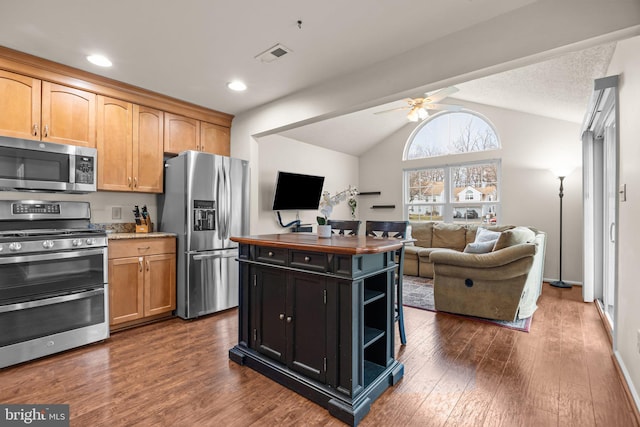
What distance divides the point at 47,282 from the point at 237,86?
242 centimetres

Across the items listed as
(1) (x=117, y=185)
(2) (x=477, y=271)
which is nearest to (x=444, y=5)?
(2) (x=477, y=271)

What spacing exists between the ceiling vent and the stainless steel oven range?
210cm

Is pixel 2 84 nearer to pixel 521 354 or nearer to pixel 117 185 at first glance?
pixel 117 185

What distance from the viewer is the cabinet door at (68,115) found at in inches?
111

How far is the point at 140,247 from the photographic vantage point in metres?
3.18

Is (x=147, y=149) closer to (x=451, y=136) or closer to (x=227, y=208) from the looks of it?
(x=227, y=208)

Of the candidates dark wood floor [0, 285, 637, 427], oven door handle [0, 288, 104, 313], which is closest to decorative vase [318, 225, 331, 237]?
dark wood floor [0, 285, 637, 427]

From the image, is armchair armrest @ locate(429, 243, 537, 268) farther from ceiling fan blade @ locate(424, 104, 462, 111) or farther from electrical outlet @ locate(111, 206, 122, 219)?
electrical outlet @ locate(111, 206, 122, 219)

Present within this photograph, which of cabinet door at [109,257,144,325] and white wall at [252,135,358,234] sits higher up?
white wall at [252,135,358,234]

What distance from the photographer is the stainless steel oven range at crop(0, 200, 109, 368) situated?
7.77ft

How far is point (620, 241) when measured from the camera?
7.58 ft

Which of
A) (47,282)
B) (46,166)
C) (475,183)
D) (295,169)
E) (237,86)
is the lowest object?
(47,282)

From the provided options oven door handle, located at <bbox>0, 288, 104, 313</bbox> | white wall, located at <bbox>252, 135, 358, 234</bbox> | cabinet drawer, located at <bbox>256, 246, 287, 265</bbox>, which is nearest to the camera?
cabinet drawer, located at <bbox>256, 246, 287, 265</bbox>

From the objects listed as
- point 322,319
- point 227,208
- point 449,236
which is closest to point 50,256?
point 227,208
